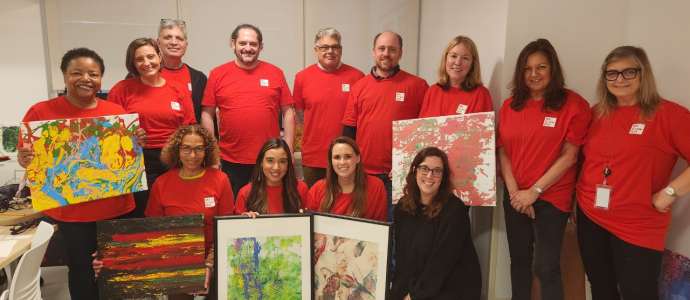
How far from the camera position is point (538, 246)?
2430 mm

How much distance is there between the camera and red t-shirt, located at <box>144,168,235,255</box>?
2389 mm

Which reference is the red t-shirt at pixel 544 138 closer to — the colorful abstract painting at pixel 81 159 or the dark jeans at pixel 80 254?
the colorful abstract painting at pixel 81 159

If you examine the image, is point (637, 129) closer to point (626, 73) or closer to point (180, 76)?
point (626, 73)

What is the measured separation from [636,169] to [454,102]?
3.59 feet

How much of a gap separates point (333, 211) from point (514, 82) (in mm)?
1367

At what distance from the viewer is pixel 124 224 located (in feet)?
7.08

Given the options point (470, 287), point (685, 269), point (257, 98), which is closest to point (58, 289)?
point (257, 98)

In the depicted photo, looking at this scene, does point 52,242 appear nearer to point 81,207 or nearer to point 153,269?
point 81,207

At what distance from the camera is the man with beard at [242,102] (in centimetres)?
313

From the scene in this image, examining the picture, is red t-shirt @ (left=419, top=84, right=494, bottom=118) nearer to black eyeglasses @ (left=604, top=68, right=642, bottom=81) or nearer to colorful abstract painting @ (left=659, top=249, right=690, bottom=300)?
black eyeglasses @ (left=604, top=68, right=642, bottom=81)

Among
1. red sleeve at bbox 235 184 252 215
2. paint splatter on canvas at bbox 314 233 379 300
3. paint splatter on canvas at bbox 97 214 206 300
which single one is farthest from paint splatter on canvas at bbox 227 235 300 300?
red sleeve at bbox 235 184 252 215

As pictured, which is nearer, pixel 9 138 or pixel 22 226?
pixel 22 226

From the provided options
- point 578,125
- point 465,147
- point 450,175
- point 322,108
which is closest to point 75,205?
point 322,108

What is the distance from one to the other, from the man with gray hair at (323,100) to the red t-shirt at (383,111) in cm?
26
